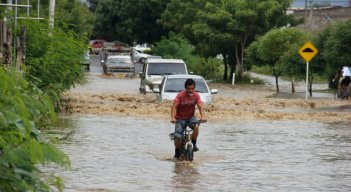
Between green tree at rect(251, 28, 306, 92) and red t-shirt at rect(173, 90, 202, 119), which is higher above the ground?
green tree at rect(251, 28, 306, 92)

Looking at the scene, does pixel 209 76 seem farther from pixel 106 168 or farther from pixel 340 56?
pixel 106 168

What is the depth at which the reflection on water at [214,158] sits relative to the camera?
15.4 m

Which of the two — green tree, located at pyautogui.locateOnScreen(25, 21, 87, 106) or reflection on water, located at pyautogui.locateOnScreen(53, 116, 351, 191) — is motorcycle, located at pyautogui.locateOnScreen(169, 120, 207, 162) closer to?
reflection on water, located at pyautogui.locateOnScreen(53, 116, 351, 191)

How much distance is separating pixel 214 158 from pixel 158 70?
1978cm

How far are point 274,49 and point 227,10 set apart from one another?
7.80 m

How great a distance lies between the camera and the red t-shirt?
17.8 meters

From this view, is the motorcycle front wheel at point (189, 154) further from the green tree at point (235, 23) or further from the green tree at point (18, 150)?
the green tree at point (235, 23)

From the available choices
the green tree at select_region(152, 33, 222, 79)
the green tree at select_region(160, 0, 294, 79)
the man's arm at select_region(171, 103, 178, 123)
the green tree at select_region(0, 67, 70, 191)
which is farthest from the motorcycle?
the green tree at select_region(152, 33, 222, 79)

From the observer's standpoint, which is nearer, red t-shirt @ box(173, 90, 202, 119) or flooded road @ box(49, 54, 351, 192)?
flooded road @ box(49, 54, 351, 192)

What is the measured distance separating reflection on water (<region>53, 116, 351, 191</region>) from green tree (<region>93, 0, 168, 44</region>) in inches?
2589

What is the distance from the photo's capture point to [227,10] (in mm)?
61125

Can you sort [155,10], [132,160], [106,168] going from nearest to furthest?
[106,168] < [132,160] < [155,10]

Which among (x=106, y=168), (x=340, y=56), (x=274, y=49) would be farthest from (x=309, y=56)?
(x=106, y=168)

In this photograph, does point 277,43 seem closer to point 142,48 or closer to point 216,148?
point 216,148
